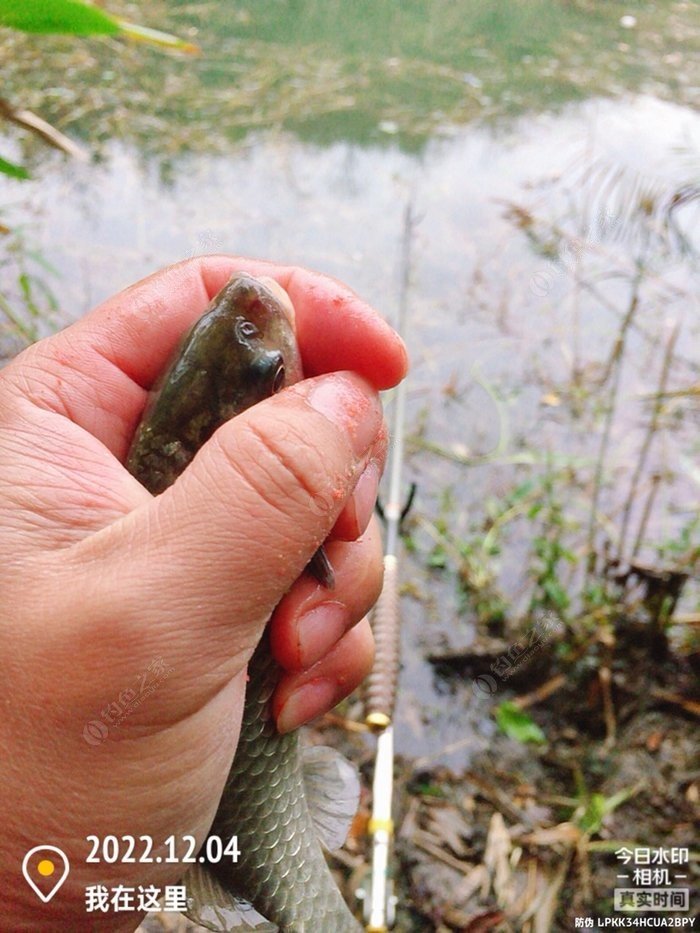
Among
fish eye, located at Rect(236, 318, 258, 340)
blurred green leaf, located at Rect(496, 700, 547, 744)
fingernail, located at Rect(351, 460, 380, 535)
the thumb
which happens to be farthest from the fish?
blurred green leaf, located at Rect(496, 700, 547, 744)

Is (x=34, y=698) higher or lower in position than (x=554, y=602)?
higher

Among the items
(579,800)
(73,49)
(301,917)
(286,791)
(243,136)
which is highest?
(73,49)

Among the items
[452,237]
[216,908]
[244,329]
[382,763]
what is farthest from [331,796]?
[452,237]

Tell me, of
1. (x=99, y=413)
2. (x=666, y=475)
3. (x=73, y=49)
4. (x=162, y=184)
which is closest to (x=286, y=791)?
(x=99, y=413)

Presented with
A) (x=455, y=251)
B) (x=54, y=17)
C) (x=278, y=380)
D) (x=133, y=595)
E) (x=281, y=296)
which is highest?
(x=54, y=17)

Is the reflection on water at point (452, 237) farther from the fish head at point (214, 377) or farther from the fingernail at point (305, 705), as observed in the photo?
the fish head at point (214, 377)

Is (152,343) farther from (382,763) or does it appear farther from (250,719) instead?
(382,763)

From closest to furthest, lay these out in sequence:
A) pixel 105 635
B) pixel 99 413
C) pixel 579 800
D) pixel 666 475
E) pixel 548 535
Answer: pixel 105 635 < pixel 99 413 < pixel 579 800 < pixel 548 535 < pixel 666 475

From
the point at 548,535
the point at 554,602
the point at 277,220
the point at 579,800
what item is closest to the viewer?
the point at 579,800

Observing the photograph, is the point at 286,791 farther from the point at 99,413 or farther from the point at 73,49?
the point at 73,49
